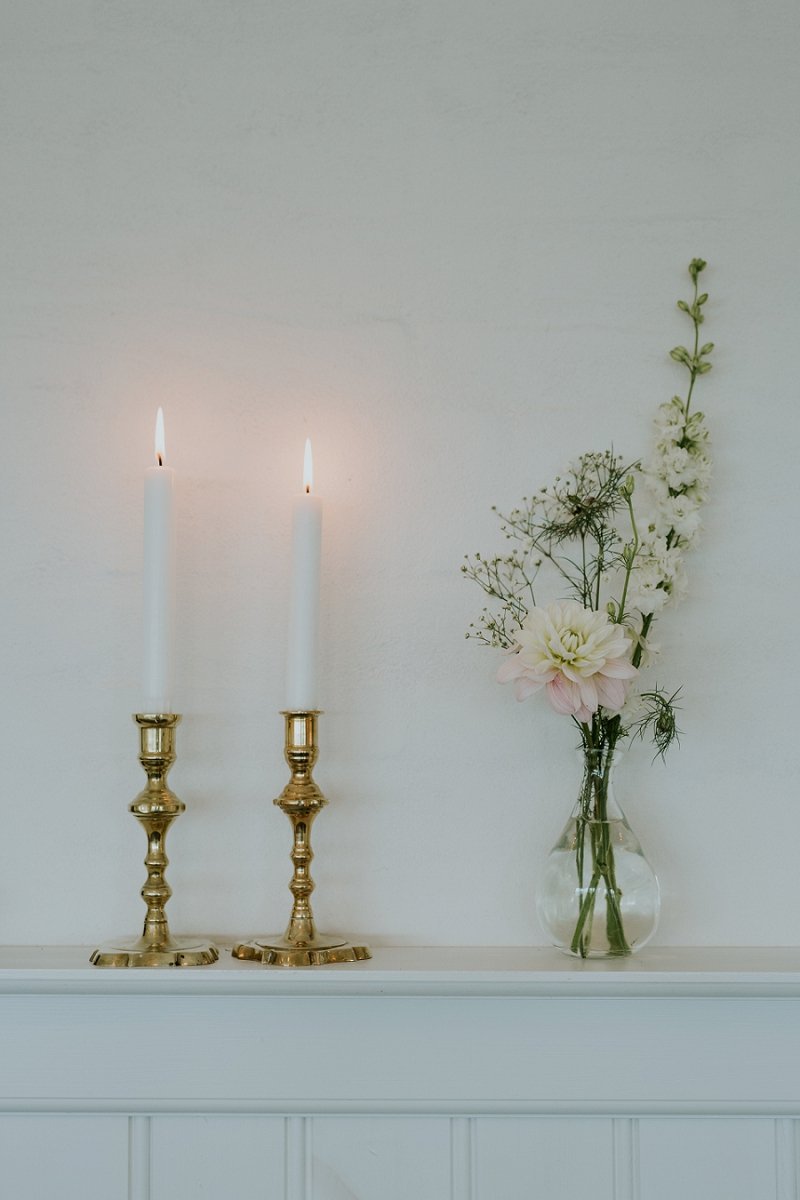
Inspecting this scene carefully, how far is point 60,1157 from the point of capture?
0.86m

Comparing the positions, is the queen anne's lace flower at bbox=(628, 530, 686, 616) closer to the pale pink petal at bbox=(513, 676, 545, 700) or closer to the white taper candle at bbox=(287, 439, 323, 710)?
the pale pink petal at bbox=(513, 676, 545, 700)

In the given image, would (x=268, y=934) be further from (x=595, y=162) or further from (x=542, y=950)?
(x=595, y=162)

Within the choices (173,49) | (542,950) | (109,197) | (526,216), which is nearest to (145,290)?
(109,197)

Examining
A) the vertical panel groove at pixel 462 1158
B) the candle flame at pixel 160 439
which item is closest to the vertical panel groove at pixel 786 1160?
the vertical panel groove at pixel 462 1158

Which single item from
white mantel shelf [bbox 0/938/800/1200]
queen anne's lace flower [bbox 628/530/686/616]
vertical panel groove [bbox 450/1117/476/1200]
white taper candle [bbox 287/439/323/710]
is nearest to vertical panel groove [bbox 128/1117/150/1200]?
white mantel shelf [bbox 0/938/800/1200]

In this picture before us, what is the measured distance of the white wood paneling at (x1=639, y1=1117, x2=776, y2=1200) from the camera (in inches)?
33.4

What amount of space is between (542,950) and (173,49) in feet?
2.69

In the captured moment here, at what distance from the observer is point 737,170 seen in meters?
0.97

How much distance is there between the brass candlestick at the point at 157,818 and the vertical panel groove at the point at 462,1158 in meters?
0.22

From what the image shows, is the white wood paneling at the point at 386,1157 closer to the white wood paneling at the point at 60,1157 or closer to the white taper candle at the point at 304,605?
the white wood paneling at the point at 60,1157

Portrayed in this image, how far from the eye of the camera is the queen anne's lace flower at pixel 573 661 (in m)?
0.83

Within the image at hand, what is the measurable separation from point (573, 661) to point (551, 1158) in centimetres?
37

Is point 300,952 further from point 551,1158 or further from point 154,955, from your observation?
→ point 551,1158

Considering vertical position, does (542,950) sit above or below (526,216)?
below
